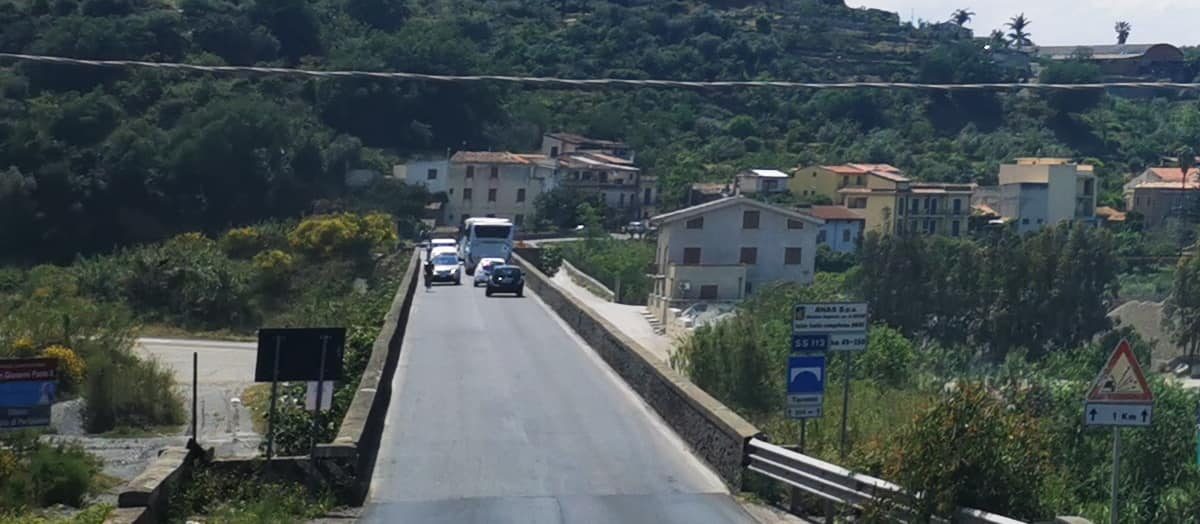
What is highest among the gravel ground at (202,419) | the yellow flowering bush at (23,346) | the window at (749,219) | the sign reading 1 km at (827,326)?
the window at (749,219)

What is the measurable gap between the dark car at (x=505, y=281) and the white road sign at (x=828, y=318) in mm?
44886

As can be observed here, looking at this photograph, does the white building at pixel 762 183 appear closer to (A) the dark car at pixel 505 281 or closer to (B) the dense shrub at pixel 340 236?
(B) the dense shrub at pixel 340 236

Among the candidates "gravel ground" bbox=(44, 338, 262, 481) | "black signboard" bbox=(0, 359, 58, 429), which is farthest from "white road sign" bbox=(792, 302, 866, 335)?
"gravel ground" bbox=(44, 338, 262, 481)

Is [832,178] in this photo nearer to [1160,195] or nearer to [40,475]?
[1160,195]

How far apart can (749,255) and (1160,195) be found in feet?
127

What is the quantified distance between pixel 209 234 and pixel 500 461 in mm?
77760

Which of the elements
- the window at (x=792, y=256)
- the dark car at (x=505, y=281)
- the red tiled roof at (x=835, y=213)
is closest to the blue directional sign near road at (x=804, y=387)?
the dark car at (x=505, y=281)

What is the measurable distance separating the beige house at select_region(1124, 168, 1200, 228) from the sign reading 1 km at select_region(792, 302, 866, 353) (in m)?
83.3

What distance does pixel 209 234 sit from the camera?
311 feet

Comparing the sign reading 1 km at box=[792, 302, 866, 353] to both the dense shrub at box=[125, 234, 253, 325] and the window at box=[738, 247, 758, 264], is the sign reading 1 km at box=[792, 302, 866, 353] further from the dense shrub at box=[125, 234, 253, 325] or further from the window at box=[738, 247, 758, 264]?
the window at box=[738, 247, 758, 264]

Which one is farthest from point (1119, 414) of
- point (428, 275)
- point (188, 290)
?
point (188, 290)

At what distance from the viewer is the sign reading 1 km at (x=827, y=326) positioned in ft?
57.7

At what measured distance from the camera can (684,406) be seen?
22266 mm

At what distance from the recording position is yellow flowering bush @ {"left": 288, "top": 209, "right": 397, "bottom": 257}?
3054 inches
